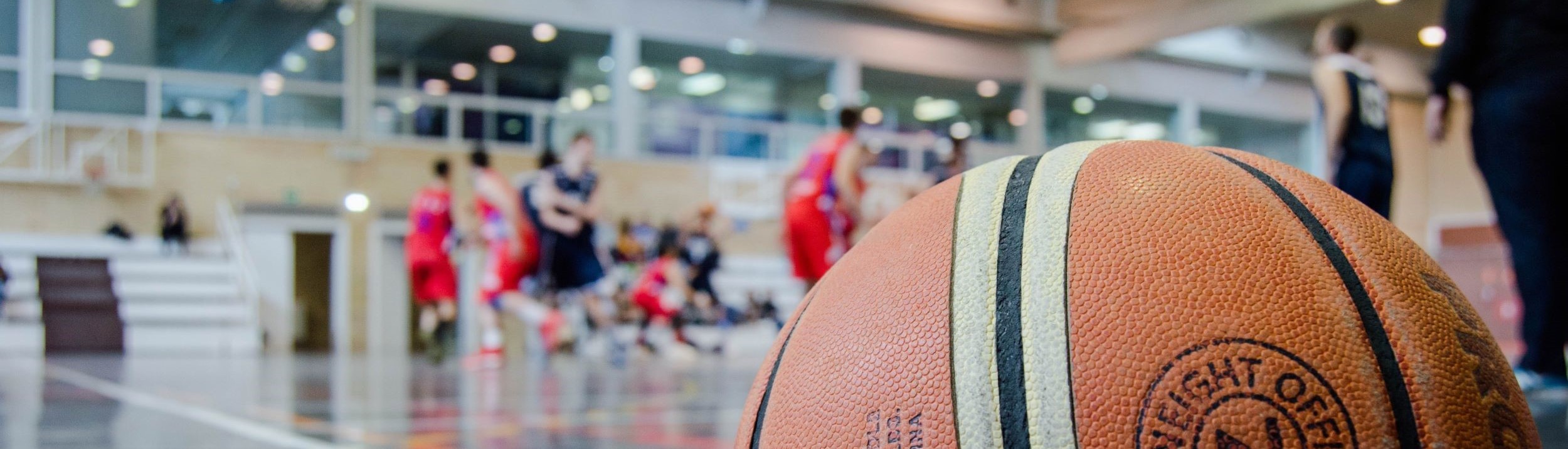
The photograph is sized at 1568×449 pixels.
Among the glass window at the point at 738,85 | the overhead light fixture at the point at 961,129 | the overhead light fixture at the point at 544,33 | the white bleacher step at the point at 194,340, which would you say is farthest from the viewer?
the overhead light fixture at the point at 961,129

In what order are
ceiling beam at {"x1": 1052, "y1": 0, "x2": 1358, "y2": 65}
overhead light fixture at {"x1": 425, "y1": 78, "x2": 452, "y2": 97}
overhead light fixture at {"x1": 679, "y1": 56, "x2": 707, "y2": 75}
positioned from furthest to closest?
1. overhead light fixture at {"x1": 679, "y1": 56, "x2": 707, "y2": 75}
2. overhead light fixture at {"x1": 425, "y1": 78, "x2": 452, "y2": 97}
3. ceiling beam at {"x1": 1052, "y1": 0, "x2": 1358, "y2": 65}

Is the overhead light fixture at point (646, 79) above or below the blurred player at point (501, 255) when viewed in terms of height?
above

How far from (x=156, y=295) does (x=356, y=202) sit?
2560 mm

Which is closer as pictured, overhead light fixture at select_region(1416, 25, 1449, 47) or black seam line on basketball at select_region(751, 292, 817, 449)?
black seam line on basketball at select_region(751, 292, 817, 449)

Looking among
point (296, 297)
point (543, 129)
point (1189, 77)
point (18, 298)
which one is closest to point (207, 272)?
point (18, 298)

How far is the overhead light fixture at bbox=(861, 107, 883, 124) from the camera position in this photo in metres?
21.7

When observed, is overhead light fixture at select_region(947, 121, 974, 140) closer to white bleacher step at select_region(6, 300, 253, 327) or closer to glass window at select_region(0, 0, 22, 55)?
white bleacher step at select_region(6, 300, 253, 327)

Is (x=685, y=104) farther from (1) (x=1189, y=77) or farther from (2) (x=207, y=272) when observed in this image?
(1) (x=1189, y=77)

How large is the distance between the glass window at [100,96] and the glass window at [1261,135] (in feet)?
62.2

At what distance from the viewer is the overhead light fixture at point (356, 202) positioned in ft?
48.7

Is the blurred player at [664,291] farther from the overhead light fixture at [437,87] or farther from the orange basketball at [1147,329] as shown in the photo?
the orange basketball at [1147,329]

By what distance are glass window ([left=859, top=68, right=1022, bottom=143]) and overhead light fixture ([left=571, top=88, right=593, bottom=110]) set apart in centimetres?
466

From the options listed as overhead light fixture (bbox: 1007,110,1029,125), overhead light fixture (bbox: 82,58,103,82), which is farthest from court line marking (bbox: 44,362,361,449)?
overhead light fixture (bbox: 1007,110,1029,125)

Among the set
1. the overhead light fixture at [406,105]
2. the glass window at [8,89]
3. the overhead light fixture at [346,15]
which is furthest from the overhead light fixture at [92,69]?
the overhead light fixture at [406,105]
